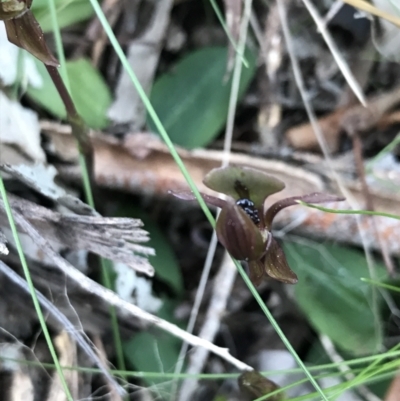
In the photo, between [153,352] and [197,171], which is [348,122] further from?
[153,352]

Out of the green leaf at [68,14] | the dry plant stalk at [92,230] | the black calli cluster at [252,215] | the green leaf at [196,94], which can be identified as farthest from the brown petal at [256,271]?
the green leaf at [68,14]

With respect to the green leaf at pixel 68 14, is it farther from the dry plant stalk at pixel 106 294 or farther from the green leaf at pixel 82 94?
the dry plant stalk at pixel 106 294

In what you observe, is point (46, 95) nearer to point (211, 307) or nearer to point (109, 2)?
point (109, 2)

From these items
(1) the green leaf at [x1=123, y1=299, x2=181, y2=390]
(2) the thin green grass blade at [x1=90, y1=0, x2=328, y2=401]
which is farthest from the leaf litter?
(2) the thin green grass blade at [x1=90, y1=0, x2=328, y2=401]

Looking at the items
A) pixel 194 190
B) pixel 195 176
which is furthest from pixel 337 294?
pixel 194 190

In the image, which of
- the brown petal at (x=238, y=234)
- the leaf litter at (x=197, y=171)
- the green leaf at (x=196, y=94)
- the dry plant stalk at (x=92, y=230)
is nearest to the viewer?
the brown petal at (x=238, y=234)
